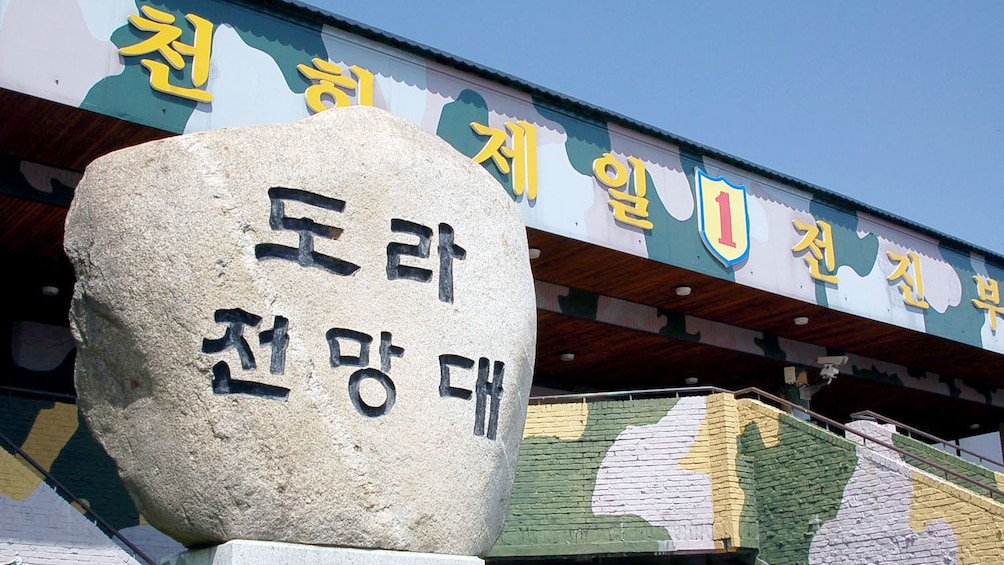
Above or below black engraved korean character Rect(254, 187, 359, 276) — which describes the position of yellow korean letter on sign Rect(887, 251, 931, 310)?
above

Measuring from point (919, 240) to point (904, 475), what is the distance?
6.52 meters

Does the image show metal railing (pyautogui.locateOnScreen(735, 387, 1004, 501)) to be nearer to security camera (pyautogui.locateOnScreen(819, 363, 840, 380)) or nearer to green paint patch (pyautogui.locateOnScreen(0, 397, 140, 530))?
security camera (pyautogui.locateOnScreen(819, 363, 840, 380))

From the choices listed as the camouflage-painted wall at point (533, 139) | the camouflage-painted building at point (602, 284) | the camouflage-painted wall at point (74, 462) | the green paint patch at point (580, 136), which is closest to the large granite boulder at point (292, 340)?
the camouflage-painted wall at point (533, 139)

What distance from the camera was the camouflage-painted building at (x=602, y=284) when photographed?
11359 millimetres

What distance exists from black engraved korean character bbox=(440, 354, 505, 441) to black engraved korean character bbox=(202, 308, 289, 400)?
0.81m

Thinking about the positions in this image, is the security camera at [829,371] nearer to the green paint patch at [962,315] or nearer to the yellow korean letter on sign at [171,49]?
the green paint patch at [962,315]

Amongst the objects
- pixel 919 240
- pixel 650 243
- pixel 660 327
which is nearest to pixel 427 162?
pixel 650 243

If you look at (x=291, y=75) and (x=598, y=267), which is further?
(x=598, y=267)

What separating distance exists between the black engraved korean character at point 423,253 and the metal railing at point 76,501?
7.25m

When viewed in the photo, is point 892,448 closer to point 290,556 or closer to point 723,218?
point 723,218

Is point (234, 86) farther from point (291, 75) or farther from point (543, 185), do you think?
point (543, 185)

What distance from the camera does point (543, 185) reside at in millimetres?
13758

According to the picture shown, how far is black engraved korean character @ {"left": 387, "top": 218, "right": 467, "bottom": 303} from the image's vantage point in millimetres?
5449

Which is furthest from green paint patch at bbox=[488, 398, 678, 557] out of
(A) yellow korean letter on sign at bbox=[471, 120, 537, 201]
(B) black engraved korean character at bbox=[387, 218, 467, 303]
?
(B) black engraved korean character at bbox=[387, 218, 467, 303]
